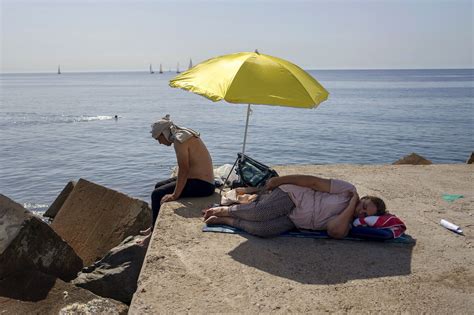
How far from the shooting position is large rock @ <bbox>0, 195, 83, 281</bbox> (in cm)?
606

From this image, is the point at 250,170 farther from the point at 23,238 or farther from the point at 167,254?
the point at 23,238

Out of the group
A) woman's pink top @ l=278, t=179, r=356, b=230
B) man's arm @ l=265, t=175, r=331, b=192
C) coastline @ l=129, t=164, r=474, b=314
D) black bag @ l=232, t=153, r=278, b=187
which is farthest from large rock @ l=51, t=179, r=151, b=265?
man's arm @ l=265, t=175, r=331, b=192

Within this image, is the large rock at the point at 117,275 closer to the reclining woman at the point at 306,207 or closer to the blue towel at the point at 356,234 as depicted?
the blue towel at the point at 356,234

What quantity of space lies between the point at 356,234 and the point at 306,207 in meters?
0.65

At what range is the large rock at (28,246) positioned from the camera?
6059 mm

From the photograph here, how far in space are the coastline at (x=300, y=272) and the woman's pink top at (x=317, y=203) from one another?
24cm

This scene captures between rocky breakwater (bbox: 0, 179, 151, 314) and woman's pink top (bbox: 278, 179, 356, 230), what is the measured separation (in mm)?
2095

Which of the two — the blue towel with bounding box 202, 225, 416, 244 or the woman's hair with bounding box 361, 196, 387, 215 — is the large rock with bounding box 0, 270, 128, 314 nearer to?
the blue towel with bounding box 202, 225, 416, 244

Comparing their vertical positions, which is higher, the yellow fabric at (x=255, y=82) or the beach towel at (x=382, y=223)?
the yellow fabric at (x=255, y=82)

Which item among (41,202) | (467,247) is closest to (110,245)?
(467,247)

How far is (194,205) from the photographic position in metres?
6.89

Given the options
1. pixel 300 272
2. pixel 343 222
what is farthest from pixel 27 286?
pixel 343 222

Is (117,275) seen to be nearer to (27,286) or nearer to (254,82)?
(27,286)

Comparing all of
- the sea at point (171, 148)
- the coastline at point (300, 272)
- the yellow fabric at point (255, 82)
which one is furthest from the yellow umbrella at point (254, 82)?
the sea at point (171, 148)
